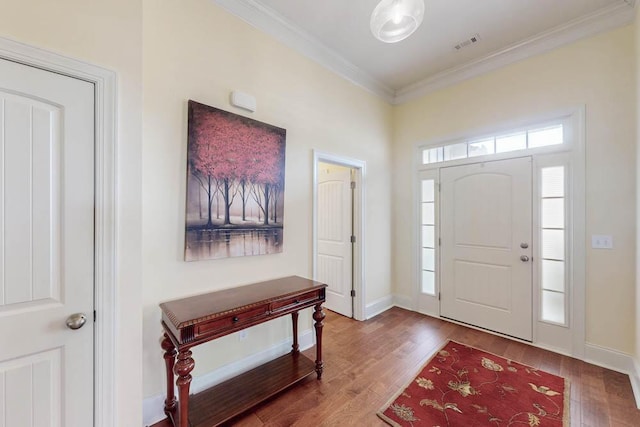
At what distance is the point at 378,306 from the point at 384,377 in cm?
143

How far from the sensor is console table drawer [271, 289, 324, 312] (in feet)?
6.22

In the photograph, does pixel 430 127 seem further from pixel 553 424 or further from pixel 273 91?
pixel 553 424

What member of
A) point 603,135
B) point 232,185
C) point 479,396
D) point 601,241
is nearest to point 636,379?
point 601,241

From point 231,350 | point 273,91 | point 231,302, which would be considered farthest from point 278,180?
point 231,350

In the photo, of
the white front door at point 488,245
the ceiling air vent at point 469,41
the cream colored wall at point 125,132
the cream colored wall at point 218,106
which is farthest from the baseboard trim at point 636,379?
the cream colored wall at point 125,132

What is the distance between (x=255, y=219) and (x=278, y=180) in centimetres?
43

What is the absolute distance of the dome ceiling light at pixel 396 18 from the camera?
1.46 meters

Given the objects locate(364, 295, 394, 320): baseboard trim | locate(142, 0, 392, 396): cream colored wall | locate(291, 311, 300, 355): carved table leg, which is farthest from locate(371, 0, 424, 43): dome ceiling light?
locate(364, 295, 394, 320): baseboard trim

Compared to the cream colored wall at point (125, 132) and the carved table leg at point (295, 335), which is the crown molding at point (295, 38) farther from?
the carved table leg at point (295, 335)

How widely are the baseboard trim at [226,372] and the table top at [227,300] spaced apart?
2.06 ft

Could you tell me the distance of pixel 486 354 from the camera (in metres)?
2.56

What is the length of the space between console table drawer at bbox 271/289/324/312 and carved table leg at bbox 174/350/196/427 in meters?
0.60

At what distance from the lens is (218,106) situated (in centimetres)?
205

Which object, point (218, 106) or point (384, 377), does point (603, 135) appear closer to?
point (384, 377)
